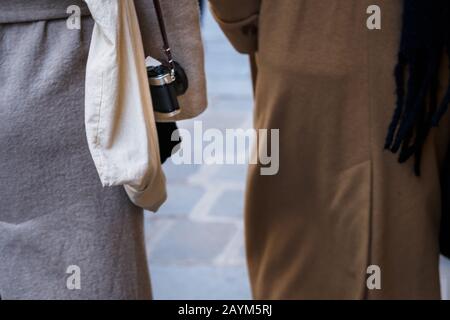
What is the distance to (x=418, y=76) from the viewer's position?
6.95 ft

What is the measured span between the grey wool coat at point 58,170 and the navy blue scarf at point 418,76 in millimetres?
562

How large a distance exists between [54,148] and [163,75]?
31 cm

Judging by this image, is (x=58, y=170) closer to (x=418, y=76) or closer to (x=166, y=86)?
(x=166, y=86)

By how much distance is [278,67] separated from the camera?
2.24 m

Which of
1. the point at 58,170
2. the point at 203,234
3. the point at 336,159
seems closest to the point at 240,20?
the point at 336,159

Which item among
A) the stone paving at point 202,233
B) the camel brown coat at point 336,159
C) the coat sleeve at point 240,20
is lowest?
the stone paving at point 202,233

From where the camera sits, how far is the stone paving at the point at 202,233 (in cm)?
326

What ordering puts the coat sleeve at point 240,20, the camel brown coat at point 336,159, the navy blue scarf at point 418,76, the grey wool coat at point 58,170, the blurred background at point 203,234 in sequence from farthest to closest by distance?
1. the blurred background at point 203,234
2. the coat sleeve at point 240,20
3. the camel brown coat at point 336,159
4. the navy blue scarf at point 418,76
5. the grey wool coat at point 58,170

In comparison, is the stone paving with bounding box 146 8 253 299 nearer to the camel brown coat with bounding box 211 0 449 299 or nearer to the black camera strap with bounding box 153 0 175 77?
the camel brown coat with bounding box 211 0 449 299

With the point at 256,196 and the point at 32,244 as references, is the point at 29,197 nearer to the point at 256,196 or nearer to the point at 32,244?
the point at 32,244

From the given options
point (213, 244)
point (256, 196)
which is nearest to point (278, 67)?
point (256, 196)

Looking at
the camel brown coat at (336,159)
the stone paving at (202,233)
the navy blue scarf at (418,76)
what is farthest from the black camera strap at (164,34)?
the stone paving at (202,233)

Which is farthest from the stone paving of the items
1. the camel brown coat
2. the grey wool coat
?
the grey wool coat

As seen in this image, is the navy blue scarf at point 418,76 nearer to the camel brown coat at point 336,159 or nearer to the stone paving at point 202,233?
the camel brown coat at point 336,159
